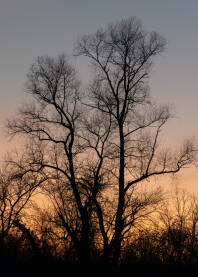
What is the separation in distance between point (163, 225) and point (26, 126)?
29.7 meters

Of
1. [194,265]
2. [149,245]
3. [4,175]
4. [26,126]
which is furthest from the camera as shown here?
[149,245]

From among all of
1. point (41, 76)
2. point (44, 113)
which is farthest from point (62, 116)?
point (41, 76)

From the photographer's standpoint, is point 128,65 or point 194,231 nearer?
point 128,65

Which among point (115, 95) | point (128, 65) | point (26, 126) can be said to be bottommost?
point (26, 126)

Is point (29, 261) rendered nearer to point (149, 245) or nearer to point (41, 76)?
point (149, 245)

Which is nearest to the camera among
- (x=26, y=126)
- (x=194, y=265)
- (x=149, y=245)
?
(x=26, y=126)

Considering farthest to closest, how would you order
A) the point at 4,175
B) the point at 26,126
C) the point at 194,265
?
the point at 194,265, the point at 4,175, the point at 26,126

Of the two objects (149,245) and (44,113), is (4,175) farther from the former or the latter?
(149,245)

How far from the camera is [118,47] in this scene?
80.1ft

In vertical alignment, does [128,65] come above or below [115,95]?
above

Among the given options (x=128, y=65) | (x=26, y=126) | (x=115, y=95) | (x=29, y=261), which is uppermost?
(x=128, y=65)

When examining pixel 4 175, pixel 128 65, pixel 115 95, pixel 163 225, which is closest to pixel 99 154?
pixel 115 95

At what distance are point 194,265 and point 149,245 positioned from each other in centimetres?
601

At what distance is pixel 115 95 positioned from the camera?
24.2 metres
